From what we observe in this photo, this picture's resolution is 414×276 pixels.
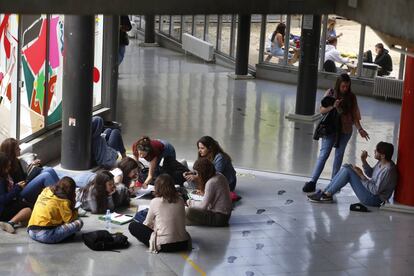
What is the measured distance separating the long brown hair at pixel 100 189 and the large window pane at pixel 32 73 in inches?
89.7

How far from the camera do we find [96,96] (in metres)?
16.4

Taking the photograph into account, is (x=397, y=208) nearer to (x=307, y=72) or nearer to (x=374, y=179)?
(x=374, y=179)

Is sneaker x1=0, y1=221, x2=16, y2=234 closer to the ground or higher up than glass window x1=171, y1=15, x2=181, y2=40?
closer to the ground

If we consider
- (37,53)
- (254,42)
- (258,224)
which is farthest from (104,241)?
(254,42)

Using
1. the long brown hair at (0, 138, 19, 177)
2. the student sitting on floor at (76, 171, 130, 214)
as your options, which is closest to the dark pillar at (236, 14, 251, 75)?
the student sitting on floor at (76, 171, 130, 214)

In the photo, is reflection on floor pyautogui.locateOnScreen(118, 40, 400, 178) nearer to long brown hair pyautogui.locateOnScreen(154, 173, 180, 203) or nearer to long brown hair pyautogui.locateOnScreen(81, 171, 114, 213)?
long brown hair pyautogui.locateOnScreen(81, 171, 114, 213)

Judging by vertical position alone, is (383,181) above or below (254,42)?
below

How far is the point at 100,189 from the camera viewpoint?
38.8 feet

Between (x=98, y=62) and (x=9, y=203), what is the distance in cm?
543

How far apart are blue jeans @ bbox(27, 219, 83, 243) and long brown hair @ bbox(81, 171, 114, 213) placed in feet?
3.17

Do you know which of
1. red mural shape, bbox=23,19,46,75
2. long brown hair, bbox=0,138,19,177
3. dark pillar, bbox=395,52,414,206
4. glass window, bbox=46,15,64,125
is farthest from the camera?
glass window, bbox=46,15,64,125

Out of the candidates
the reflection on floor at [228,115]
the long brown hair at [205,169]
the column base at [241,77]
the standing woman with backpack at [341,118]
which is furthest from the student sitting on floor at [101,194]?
the column base at [241,77]

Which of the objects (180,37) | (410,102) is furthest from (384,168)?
(180,37)

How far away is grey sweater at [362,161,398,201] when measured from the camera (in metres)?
12.6
